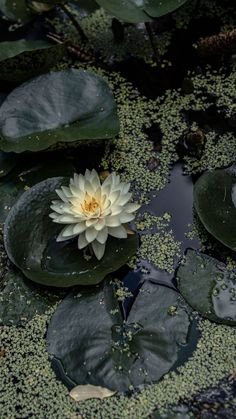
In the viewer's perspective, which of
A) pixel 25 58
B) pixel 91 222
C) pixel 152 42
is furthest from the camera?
pixel 152 42

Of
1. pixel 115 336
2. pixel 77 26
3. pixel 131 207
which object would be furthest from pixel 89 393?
pixel 77 26

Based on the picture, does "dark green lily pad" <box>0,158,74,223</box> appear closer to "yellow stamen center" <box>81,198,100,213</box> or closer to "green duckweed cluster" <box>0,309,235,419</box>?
"yellow stamen center" <box>81,198,100,213</box>

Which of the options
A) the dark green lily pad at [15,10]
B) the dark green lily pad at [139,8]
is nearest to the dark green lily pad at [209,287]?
the dark green lily pad at [139,8]

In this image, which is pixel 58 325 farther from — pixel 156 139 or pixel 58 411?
pixel 156 139

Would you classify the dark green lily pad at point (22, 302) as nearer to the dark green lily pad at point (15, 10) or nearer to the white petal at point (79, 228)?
the white petal at point (79, 228)

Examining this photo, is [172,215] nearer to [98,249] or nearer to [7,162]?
[98,249]

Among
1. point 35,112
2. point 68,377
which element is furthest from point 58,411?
point 35,112

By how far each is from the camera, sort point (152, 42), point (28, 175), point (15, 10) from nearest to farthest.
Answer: point (28, 175) → point (152, 42) → point (15, 10)
